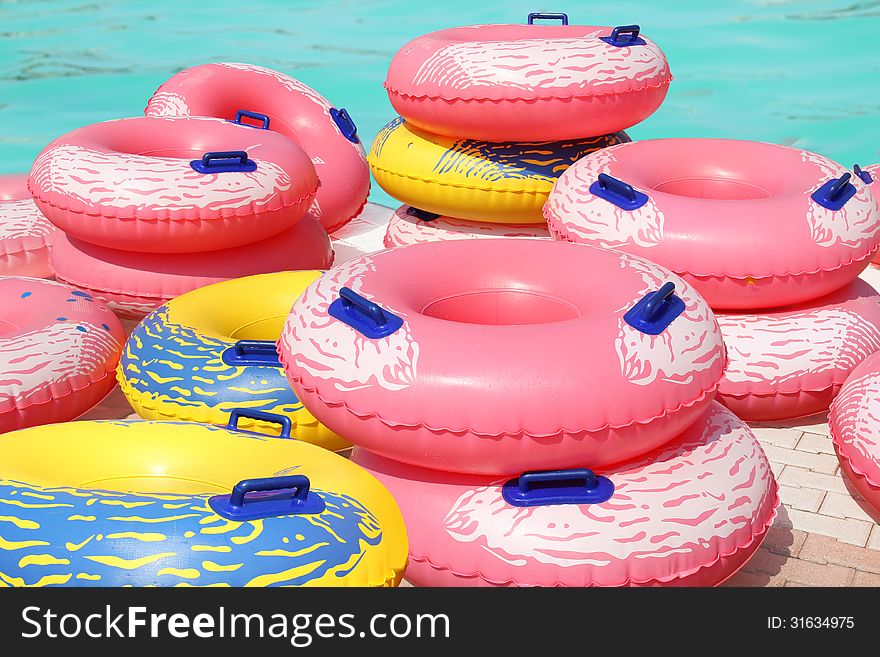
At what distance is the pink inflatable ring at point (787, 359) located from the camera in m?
3.56

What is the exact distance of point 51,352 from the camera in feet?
11.3

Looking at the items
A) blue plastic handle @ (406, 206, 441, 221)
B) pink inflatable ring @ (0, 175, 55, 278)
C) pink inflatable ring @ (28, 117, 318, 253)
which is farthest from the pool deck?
blue plastic handle @ (406, 206, 441, 221)

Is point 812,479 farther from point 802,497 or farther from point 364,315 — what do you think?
point 364,315

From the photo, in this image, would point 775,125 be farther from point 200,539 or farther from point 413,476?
point 200,539

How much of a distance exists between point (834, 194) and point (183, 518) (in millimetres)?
2538

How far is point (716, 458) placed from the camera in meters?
2.75

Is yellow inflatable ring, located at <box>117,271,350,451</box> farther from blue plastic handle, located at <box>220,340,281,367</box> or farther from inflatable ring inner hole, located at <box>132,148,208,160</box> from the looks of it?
inflatable ring inner hole, located at <box>132,148,208,160</box>

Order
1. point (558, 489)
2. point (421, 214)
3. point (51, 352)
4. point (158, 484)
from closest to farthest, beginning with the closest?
point (158, 484) → point (558, 489) → point (51, 352) → point (421, 214)

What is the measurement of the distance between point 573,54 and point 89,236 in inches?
77.1

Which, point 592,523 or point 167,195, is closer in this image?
point 592,523

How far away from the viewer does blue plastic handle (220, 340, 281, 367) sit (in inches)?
131

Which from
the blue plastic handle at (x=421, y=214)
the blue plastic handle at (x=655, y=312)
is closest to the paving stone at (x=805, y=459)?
the blue plastic handle at (x=655, y=312)

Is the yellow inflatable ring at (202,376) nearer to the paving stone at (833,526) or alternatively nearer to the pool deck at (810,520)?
the pool deck at (810,520)

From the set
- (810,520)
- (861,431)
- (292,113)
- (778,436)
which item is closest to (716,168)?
(778,436)
